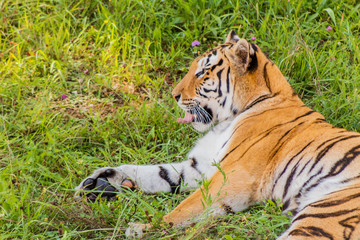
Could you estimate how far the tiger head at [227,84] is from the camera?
3484 mm

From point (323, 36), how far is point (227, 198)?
2.53 metres

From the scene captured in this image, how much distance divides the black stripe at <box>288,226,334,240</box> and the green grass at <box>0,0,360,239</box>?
0.94 ft

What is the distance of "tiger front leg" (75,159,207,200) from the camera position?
3457mm

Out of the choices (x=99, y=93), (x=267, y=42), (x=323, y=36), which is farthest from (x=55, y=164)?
(x=323, y=36)

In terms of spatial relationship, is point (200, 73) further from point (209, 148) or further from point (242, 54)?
point (209, 148)

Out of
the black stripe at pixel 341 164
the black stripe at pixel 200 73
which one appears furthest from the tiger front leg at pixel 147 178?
the black stripe at pixel 341 164

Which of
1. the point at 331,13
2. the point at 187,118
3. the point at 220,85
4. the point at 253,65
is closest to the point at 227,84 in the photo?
the point at 220,85

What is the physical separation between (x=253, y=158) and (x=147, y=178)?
0.84 meters

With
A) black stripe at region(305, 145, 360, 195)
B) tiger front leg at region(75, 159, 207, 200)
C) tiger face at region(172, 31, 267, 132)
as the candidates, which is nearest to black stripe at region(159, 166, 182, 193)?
tiger front leg at region(75, 159, 207, 200)

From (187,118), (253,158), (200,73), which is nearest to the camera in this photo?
(253,158)

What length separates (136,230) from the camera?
9.48 ft

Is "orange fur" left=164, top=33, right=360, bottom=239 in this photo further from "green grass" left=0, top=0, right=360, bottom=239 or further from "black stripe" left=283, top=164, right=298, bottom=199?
"green grass" left=0, top=0, right=360, bottom=239

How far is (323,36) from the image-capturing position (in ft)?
16.1

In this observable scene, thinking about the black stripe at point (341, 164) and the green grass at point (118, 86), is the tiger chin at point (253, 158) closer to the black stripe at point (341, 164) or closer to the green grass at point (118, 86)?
the black stripe at point (341, 164)
